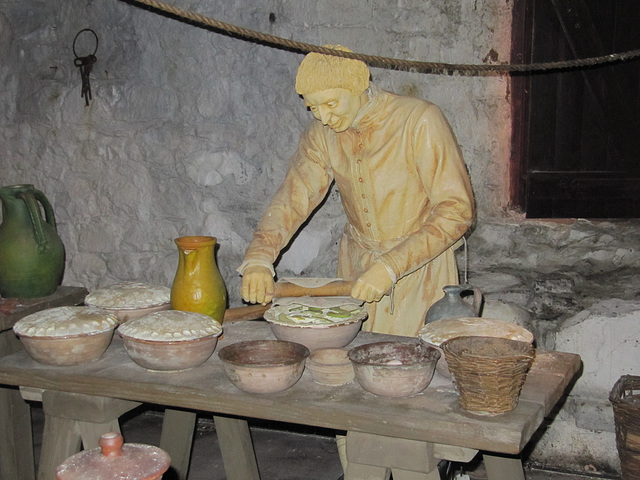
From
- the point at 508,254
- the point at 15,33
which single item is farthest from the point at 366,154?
the point at 15,33

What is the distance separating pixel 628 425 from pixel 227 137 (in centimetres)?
237

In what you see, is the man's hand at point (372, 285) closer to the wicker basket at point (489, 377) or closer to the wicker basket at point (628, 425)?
the wicker basket at point (489, 377)

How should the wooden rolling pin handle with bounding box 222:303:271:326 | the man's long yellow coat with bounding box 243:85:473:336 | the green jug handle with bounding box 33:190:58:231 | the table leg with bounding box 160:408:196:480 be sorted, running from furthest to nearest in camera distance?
the green jug handle with bounding box 33:190:58:231 < the table leg with bounding box 160:408:196:480 < the wooden rolling pin handle with bounding box 222:303:271:326 < the man's long yellow coat with bounding box 243:85:473:336

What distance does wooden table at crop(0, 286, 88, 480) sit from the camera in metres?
3.04

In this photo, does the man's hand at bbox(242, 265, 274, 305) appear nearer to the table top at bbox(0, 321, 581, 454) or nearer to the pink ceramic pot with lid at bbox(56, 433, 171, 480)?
the table top at bbox(0, 321, 581, 454)

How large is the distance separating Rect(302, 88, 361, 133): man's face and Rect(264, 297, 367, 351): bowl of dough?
61 cm

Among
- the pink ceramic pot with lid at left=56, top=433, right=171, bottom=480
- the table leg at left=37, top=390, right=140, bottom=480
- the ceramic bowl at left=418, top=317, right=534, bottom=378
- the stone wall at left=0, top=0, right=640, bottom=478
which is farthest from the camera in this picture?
the stone wall at left=0, top=0, right=640, bottom=478

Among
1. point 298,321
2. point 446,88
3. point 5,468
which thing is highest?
point 446,88

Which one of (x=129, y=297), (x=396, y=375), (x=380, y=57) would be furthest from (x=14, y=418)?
(x=380, y=57)

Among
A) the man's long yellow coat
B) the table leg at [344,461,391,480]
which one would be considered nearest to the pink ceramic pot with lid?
the table leg at [344,461,391,480]

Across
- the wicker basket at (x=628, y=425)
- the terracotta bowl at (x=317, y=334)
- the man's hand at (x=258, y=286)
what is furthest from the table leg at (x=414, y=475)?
the wicker basket at (x=628, y=425)

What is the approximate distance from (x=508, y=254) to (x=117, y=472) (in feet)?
9.16

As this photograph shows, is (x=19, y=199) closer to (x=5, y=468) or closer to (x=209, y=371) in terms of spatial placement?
(x=5, y=468)

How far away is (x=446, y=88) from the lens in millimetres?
3680
